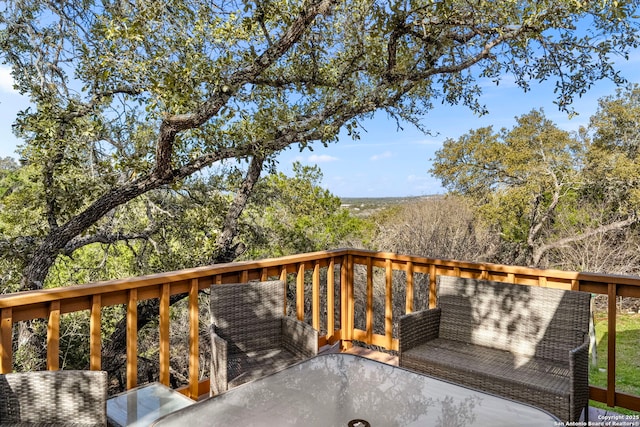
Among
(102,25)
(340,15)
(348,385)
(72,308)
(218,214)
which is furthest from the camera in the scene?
(218,214)

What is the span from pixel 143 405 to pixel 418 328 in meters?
1.79

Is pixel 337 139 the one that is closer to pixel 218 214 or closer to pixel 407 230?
pixel 218 214

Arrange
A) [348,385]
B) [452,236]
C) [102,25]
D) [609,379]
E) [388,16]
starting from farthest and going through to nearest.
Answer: [452,236]
[102,25]
[388,16]
[609,379]
[348,385]

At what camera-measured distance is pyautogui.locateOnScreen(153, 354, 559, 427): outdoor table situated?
1.50 metres

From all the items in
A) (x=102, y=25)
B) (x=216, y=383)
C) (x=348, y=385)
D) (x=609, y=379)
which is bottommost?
(x=609, y=379)

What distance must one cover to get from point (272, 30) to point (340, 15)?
41.9 inches

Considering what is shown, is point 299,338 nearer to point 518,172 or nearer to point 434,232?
point 434,232

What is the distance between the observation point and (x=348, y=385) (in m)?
1.84

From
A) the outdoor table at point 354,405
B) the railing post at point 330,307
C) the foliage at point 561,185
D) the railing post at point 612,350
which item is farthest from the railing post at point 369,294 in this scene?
the foliage at point 561,185

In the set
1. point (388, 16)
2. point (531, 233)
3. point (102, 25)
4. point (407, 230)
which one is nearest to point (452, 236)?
point (407, 230)

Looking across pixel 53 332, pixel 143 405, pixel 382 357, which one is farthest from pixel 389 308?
pixel 53 332

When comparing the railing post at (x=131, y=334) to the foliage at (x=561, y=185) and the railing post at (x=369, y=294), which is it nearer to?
the railing post at (x=369, y=294)

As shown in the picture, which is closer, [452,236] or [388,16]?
[388,16]

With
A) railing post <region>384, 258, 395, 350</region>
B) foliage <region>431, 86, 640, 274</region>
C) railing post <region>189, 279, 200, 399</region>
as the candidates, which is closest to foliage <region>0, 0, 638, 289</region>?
railing post <region>384, 258, 395, 350</region>
